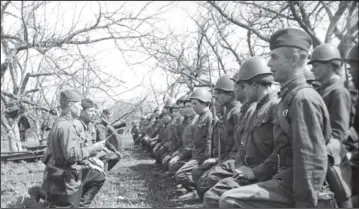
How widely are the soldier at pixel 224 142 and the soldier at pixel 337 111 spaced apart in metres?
1.76

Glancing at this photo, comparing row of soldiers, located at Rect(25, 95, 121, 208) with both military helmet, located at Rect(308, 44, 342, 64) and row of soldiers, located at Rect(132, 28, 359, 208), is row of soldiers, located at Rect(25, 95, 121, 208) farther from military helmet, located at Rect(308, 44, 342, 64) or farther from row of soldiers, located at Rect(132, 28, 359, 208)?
military helmet, located at Rect(308, 44, 342, 64)

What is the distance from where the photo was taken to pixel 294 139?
2.96 m

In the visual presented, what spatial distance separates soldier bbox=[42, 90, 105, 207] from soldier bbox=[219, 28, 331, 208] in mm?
3061

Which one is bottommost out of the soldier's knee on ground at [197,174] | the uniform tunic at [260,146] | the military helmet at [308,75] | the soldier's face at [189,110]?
the soldier's knee on ground at [197,174]

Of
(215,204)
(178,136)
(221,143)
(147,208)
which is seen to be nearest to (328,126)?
(215,204)

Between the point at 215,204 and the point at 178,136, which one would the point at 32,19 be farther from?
the point at 178,136

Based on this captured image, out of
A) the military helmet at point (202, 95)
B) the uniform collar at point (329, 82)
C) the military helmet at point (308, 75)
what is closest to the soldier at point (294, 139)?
the uniform collar at point (329, 82)

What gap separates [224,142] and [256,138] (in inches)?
99.8

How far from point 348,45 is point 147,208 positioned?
560 cm

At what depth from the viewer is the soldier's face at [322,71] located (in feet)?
14.9

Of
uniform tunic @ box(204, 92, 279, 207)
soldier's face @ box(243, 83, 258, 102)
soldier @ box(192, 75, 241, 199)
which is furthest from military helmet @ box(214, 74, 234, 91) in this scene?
uniform tunic @ box(204, 92, 279, 207)

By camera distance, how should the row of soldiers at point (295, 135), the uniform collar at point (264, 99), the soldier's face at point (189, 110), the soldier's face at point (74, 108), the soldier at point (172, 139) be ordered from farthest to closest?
1. the soldier at point (172, 139)
2. the soldier's face at point (189, 110)
3. the soldier's face at point (74, 108)
4. the uniform collar at point (264, 99)
5. the row of soldiers at point (295, 135)

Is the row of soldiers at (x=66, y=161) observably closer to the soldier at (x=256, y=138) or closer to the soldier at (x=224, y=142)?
the soldier at (x=224, y=142)

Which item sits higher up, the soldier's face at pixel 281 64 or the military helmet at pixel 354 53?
the soldier's face at pixel 281 64
